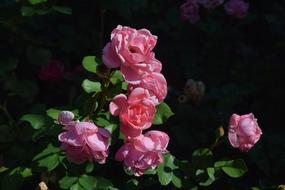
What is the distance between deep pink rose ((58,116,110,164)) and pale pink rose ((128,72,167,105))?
166 mm

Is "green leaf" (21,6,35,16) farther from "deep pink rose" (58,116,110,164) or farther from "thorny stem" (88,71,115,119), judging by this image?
"deep pink rose" (58,116,110,164)

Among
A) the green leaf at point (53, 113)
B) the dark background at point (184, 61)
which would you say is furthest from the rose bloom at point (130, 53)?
the dark background at point (184, 61)

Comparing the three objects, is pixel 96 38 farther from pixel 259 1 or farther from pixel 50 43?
pixel 259 1

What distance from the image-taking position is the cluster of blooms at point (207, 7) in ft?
9.22

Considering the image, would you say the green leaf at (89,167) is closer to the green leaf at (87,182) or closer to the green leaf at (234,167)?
the green leaf at (87,182)

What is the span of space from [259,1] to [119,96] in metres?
2.10

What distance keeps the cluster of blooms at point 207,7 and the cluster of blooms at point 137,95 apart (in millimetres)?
1144

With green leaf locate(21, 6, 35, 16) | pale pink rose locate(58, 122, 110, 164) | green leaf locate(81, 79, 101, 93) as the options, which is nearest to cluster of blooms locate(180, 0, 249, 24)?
green leaf locate(21, 6, 35, 16)

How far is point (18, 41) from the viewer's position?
9.04ft

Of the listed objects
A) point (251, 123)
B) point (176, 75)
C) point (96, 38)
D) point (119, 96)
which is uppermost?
point (119, 96)

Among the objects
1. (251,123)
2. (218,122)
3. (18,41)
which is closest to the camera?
(251,123)

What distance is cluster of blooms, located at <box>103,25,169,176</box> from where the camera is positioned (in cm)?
163

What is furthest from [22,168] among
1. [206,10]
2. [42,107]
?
[206,10]

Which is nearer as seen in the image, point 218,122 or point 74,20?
point 218,122
